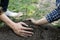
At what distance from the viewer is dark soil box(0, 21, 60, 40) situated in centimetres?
267

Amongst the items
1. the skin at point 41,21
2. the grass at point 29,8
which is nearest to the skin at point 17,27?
the skin at point 41,21

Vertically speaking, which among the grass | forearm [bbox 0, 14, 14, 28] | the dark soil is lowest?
the dark soil

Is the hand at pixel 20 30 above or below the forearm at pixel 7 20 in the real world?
below

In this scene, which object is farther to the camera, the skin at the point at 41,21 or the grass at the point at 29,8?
the grass at the point at 29,8

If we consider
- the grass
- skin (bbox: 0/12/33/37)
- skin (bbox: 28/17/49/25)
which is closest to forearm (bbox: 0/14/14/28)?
skin (bbox: 0/12/33/37)

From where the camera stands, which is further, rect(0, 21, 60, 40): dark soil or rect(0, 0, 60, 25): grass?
rect(0, 0, 60, 25): grass

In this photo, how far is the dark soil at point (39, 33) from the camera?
2666mm

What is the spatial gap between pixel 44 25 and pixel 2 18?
0.46 meters

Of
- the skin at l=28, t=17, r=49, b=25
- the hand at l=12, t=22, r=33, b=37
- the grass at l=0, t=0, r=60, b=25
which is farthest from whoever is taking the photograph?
the grass at l=0, t=0, r=60, b=25

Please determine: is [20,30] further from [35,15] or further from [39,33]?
[35,15]

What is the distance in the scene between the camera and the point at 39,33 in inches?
107

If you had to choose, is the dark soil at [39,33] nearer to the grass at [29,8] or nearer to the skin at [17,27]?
the skin at [17,27]

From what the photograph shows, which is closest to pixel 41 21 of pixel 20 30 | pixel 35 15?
pixel 20 30

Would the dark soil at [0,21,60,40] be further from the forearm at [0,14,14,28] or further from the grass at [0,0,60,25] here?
the grass at [0,0,60,25]
